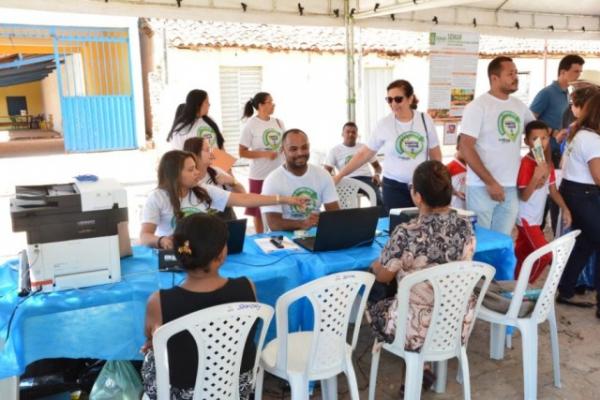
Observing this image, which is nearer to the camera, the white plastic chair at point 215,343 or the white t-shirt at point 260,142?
the white plastic chair at point 215,343

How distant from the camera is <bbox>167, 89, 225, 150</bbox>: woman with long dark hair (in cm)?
471

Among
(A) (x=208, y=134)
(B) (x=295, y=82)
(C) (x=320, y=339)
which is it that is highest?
(B) (x=295, y=82)

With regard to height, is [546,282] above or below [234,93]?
below

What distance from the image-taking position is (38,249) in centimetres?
225

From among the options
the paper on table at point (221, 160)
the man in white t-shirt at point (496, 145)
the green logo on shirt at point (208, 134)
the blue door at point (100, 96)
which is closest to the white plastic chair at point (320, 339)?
the man in white t-shirt at point (496, 145)

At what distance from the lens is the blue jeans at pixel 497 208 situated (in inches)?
151

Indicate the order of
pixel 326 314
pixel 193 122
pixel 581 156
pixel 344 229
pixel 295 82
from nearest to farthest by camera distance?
pixel 326 314 → pixel 344 229 → pixel 581 156 → pixel 193 122 → pixel 295 82

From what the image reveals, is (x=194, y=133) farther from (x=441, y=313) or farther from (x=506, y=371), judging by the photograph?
(x=506, y=371)

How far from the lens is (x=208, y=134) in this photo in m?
4.80

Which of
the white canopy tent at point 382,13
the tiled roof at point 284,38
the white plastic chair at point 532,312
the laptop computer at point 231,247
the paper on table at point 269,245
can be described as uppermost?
the tiled roof at point 284,38

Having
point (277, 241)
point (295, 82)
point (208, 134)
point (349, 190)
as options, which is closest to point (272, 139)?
point (208, 134)

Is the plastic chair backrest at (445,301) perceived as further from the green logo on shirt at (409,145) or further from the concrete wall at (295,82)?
the concrete wall at (295,82)

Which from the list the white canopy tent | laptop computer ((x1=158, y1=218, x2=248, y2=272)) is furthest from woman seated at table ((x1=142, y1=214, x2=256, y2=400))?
the white canopy tent

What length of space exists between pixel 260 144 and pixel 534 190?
2.61m
